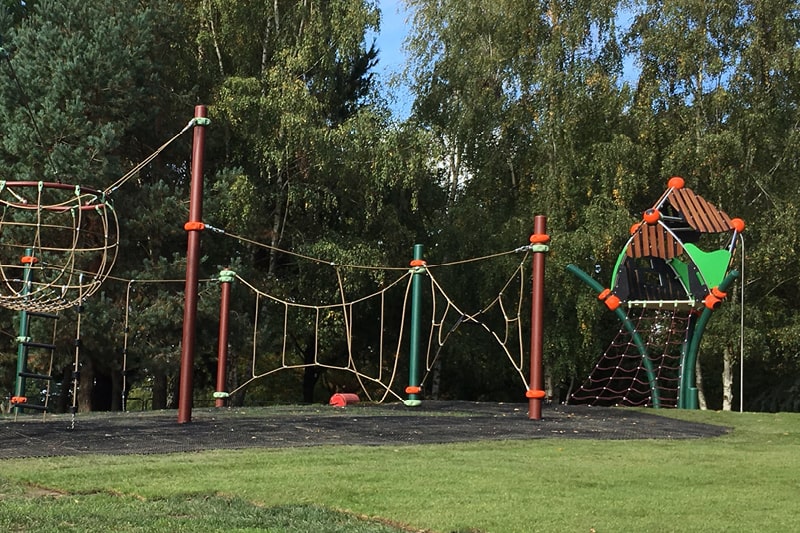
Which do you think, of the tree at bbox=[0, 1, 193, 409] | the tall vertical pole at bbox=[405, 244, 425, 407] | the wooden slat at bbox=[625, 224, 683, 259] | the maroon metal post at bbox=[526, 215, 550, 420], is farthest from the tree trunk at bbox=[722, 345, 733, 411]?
the tree at bbox=[0, 1, 193, 409]

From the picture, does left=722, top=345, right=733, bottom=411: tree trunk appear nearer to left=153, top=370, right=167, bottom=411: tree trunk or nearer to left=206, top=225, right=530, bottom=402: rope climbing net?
left=206, top=225, right=530, bottom=402: rope climbing net

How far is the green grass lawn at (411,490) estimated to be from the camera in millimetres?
5031

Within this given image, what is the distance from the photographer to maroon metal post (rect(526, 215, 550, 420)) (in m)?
11.2

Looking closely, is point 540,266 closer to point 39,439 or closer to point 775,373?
point 39,439

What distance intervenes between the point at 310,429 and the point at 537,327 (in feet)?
9.93

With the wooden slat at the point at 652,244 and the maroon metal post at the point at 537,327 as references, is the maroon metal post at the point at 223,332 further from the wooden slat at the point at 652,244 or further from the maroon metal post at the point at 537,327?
the wooden slat at the point at 652,244

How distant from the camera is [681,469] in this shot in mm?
7238

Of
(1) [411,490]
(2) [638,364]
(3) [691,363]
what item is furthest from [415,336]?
(2) [638,364]

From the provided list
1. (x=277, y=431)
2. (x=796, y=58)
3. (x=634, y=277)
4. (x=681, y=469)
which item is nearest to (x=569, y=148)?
(x=796, y=58)

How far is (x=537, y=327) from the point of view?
447 inches

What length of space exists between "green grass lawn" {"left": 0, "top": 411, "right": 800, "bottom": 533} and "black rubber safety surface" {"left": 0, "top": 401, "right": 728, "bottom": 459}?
60 cm

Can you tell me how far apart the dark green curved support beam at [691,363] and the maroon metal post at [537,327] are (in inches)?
171

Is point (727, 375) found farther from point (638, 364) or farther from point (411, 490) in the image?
point (411, 490)

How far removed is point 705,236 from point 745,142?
211 centimetres
